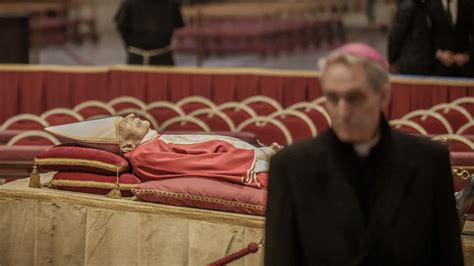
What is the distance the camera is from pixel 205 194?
445 cm

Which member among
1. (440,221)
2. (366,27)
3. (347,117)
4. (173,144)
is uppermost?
(347,117)

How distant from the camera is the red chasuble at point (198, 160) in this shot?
4.57 meters

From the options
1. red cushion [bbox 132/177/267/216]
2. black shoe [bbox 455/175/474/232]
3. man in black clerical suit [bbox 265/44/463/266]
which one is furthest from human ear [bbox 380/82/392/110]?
red cushion [bbox 132/177/267/216]

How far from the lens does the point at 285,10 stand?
695 inches

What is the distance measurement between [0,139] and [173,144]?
7.33 ft

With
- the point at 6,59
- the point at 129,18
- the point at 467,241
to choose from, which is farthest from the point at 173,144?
the point at 6,59

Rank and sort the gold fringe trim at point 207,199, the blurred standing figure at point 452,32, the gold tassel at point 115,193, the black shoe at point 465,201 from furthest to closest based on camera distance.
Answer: the blurred standing figure at point 452,32
the gold tassel at point 115,193
the gold fringe trim at point 207,199
the black shoe at point 465,201

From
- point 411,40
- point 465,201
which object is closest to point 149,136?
point 465,201

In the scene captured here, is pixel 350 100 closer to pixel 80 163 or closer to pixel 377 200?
pixel 377 200

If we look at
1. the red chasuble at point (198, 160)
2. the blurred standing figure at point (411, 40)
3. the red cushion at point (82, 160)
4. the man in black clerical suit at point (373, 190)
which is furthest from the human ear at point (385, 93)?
the blurred standing figure at point (411, 40)

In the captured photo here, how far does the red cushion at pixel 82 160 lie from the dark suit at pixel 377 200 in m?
2.32

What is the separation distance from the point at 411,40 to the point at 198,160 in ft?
12.2

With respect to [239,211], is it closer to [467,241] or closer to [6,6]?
[467,241]

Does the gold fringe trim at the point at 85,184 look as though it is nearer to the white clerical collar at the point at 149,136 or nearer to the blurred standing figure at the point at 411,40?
the white clerical collar at the point at 149,136
